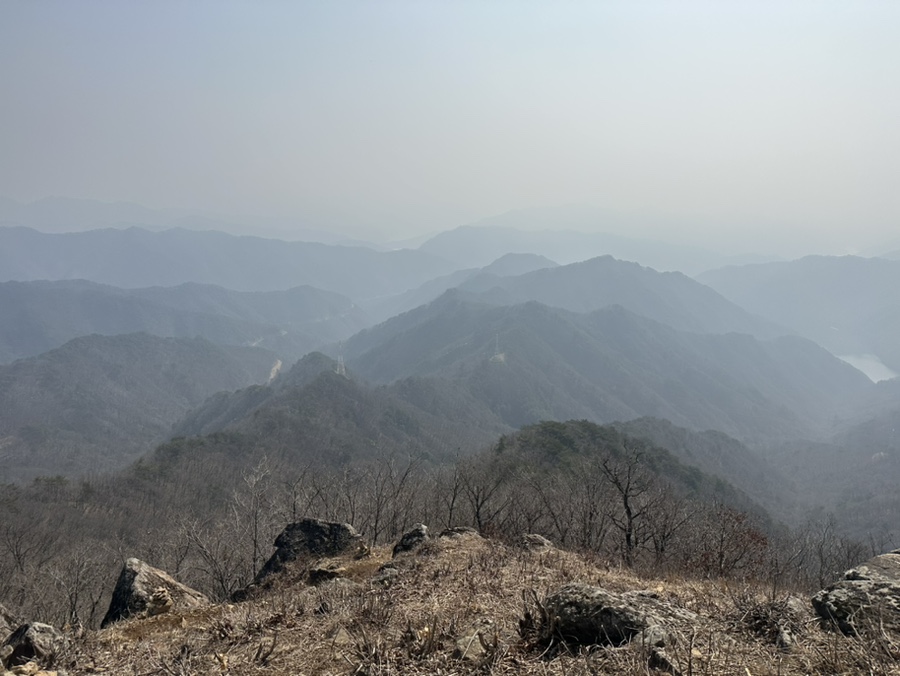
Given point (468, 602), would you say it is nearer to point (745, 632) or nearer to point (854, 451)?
point (745, 632)

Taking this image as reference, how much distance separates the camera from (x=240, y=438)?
9200 cm

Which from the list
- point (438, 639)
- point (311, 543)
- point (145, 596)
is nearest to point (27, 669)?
point (145, 596)

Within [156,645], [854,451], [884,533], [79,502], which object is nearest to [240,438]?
[79,502]

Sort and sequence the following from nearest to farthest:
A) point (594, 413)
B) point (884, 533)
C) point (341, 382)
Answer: point (884, 533) → point (341, 382) → point (594, 413)

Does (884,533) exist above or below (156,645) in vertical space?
below

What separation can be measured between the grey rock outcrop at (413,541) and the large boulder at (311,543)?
257 cm

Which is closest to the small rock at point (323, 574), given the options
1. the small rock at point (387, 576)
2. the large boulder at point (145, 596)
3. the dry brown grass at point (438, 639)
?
the small rock at point (387, 576)

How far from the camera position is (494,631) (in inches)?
229

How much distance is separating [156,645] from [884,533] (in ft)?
339

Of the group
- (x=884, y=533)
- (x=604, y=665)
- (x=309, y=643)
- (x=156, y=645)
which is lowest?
(x=884, y=533)

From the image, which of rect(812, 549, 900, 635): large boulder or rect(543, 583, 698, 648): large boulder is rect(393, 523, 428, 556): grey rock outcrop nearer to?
rect(543, 583, 698, 648): large boulder

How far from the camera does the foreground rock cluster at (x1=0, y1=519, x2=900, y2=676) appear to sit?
499 centimetres

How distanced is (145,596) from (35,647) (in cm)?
442

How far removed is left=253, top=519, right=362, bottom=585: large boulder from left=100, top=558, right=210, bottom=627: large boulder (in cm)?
501
